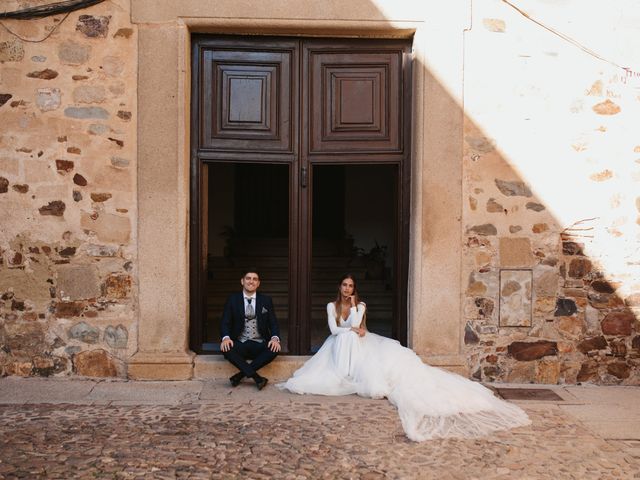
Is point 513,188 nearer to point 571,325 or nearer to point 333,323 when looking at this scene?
point 571,325

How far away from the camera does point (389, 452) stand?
392 cm

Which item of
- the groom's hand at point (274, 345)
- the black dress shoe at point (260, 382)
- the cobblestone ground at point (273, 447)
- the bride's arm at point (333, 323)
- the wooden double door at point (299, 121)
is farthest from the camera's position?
the wooden double door at point (299, 121)

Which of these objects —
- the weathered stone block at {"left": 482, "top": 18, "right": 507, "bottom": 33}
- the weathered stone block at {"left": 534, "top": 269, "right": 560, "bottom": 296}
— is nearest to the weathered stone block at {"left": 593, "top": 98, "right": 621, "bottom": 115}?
the weathered stone block at {"left": 482, "top": 18, "right": 507, "bottom": 33}

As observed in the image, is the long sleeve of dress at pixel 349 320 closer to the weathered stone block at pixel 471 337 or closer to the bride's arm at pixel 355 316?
the bride's arm at pixel 355 316

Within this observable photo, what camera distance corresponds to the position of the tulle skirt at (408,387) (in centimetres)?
440

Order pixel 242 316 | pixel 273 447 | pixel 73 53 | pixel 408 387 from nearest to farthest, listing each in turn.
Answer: pixel 273 447 → pixel 408 387 → pixel 73 53 → pixel 242 316

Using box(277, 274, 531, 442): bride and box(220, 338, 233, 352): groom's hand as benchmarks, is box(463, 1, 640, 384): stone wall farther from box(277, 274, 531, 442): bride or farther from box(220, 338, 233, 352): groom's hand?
box(220, 338, 233, 352): groom's hand

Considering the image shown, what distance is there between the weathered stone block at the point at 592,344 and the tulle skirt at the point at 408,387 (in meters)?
1.04

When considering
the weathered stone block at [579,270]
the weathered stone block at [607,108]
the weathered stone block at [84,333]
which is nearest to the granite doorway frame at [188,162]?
the weathered stone block at [84,333]

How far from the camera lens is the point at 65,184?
17.7ft

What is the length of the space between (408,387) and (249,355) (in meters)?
1.31

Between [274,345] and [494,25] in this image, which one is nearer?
[274,345]

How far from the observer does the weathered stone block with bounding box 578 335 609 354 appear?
5.54 meters

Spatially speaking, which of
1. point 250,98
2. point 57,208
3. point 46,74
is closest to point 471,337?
point 250,98
